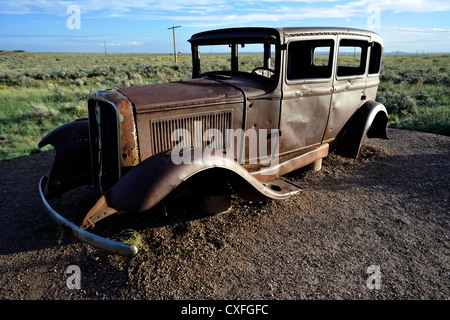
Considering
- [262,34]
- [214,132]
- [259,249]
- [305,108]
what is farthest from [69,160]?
[305,108]

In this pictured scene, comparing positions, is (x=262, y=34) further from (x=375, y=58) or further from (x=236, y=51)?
(x=375, y=58)

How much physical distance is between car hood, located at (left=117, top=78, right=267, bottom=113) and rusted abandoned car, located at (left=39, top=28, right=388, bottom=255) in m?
0.01

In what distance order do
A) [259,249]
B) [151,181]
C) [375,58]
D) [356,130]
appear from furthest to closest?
[375,58] < [356,130] < [259,249] < [151,181]

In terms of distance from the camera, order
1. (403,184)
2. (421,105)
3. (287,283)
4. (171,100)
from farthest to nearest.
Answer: (421,105)
(403,184)
(171,100)
(287,283)

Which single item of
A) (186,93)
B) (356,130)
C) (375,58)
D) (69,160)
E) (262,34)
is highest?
(262,34)

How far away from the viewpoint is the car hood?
10.3 feet

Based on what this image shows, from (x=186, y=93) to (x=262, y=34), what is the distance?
3.84ft

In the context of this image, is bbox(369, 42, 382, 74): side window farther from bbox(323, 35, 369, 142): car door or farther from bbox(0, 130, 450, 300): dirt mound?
bbox(0, 130, 450, 300): dirt mound

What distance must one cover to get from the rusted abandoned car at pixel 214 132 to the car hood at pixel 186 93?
0.4 inches

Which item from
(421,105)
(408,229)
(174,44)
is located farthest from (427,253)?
(174,44)

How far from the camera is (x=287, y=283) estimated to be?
9.00 feet

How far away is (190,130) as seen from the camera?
342cm
